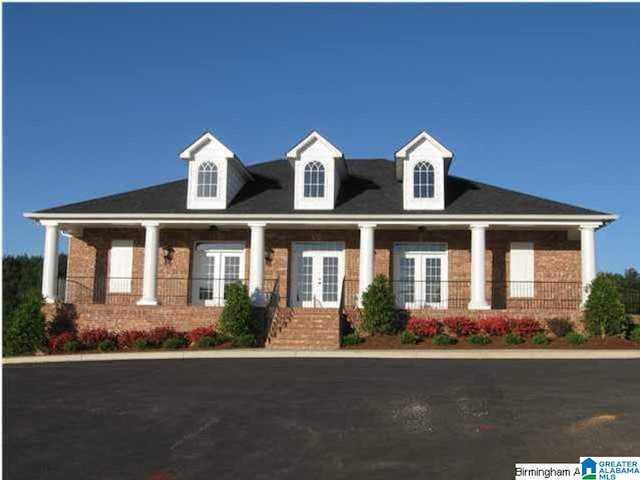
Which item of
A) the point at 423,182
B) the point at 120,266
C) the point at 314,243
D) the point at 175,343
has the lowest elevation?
the point at 175,343

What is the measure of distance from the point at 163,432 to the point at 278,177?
19.8 metres

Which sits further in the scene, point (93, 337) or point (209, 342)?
point (93, 337)

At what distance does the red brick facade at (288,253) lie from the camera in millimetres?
24172

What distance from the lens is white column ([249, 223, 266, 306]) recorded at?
22641 millimetres

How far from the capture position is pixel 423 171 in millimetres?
24234

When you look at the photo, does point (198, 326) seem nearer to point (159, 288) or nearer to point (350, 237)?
point (159, 288)

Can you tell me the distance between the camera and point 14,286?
34.1 metres

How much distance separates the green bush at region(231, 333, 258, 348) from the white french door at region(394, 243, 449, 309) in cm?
627

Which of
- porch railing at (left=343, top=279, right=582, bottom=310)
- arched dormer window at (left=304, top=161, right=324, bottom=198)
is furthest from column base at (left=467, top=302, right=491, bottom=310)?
arched dormer window at (left=304, top=161, right=324, bottom=198)

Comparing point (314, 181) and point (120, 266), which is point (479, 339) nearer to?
point (314, 181)

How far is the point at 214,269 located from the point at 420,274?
799 centimetres

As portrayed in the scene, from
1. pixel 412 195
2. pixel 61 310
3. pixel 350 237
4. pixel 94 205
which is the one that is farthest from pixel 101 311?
pixel 412 195

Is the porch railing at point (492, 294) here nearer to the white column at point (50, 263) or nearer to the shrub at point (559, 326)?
the shrub at point (559, 326)

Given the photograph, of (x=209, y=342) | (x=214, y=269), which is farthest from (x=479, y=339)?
(x=214, y=269)
